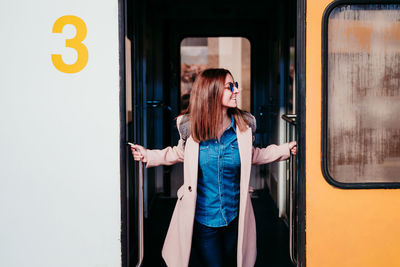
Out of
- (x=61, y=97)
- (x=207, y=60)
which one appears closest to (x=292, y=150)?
(x=61, y=97)

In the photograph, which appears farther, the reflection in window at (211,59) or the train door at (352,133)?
the reflection in window at (211,59)

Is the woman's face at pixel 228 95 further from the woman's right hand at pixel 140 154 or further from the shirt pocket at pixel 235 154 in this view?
A: the woman's right hand at pixel 140 154

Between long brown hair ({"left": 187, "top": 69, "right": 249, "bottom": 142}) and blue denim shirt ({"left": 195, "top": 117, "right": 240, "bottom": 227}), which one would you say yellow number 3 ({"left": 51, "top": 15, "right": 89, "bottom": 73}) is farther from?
blue denim shirt ({"left": 195, "top": 117, "right": 240, "bottom": 227})

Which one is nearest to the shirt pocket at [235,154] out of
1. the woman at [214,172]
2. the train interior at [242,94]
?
the woman at [214,172]

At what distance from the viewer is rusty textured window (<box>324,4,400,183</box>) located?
217 cm

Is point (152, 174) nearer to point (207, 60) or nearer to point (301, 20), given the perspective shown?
point (301, 20)

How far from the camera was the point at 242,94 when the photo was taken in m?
6.68

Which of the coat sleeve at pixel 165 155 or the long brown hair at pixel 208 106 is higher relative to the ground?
the long brown hair at pixel 208 106

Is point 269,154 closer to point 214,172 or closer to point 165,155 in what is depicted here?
point 214,172

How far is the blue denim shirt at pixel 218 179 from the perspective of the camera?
214 cm

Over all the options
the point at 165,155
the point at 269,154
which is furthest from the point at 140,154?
the point at 269,154

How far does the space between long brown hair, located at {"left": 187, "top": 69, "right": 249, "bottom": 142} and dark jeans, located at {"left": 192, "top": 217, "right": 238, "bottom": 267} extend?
466 mm

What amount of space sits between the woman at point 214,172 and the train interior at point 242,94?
134 cm

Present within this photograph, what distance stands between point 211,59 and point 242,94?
6.68ft
